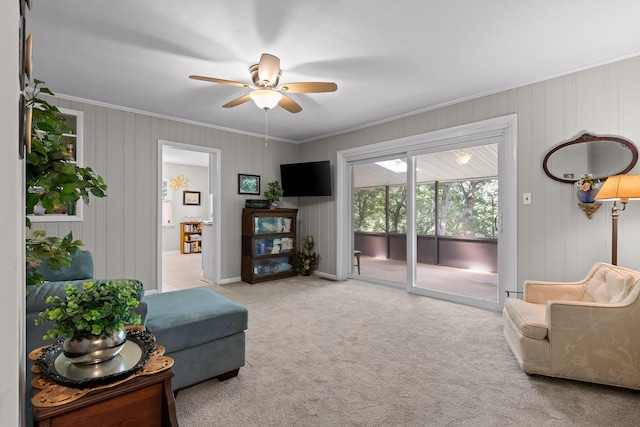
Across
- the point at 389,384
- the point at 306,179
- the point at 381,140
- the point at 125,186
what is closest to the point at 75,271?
the point at 125,186

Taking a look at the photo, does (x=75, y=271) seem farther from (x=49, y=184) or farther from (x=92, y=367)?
(x=49, y=184)

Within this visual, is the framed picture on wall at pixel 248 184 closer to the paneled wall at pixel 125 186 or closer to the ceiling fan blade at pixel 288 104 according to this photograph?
the paneled wall at pixel 125 186

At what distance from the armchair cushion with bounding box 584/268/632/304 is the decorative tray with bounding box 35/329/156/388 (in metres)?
2.89

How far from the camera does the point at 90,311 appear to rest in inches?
43.8

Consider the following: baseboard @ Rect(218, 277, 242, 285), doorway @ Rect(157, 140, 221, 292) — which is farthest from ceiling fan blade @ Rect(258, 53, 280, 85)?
doorway @ Rect(157, 140, 221, 292)

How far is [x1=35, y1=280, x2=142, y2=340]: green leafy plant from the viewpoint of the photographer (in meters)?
1.11

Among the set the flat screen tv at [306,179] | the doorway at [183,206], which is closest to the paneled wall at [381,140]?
the flat screen tv at [306,179]

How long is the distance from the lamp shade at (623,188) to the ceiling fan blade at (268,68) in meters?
2.70

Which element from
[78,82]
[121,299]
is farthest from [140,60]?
[121,299]

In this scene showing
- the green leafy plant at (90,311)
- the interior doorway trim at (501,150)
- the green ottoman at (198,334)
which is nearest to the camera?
the green leafy plant at (90,311)

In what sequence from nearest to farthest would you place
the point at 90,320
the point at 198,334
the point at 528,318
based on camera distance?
the point at 90,320
the point at 198,334
the point at 528,318

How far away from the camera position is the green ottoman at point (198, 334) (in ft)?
6.28

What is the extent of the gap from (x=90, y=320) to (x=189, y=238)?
333 inches

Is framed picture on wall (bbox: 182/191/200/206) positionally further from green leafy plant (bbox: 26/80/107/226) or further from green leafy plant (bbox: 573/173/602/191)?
green leafy plant (bbox: 573/173/602/191)
